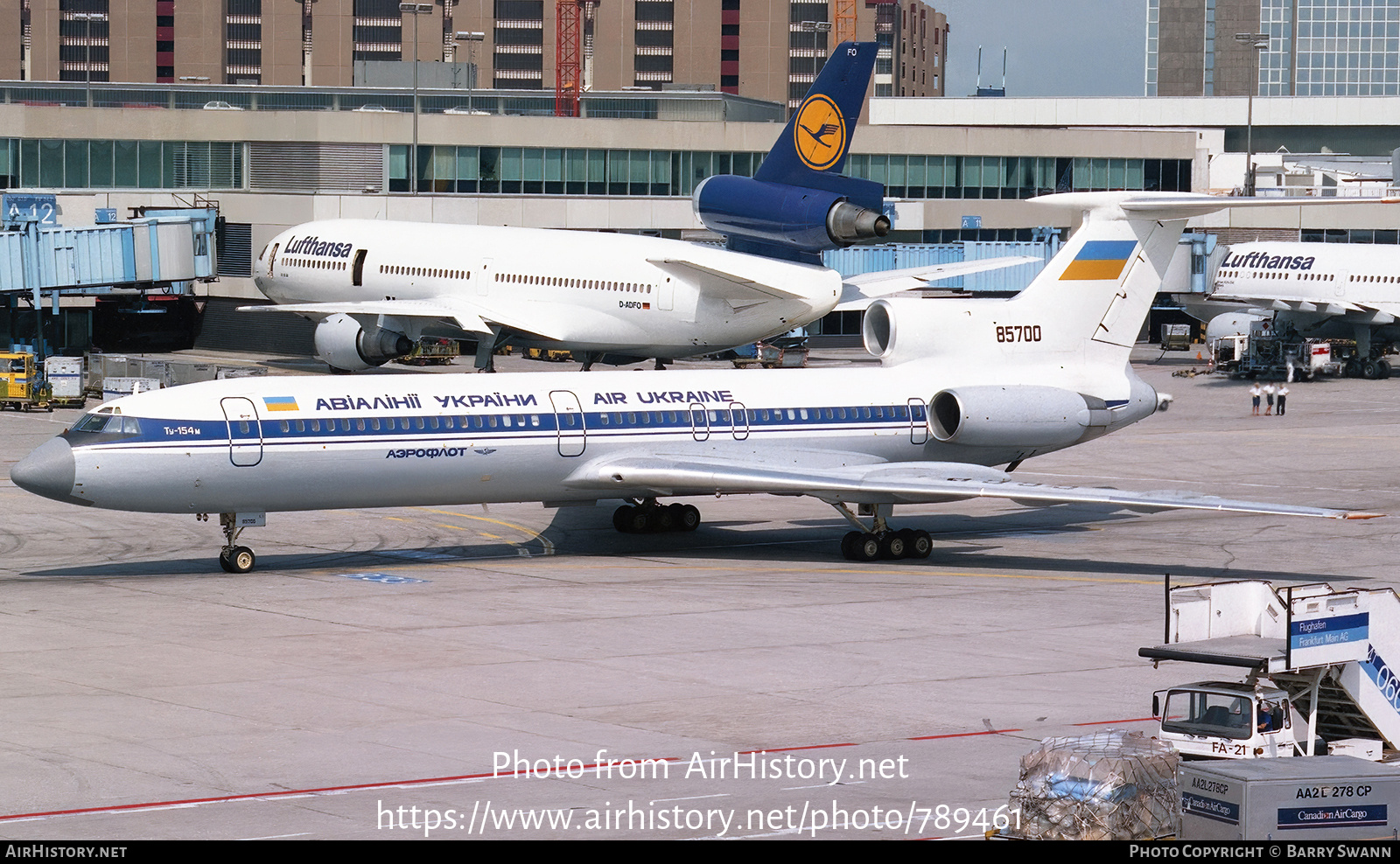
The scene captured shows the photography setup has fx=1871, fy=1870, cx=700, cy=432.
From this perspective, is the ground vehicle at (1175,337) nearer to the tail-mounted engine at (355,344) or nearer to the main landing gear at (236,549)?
the tail-mounted engine at (355,344)

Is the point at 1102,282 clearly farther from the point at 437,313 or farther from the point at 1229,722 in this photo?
the point at 437,313

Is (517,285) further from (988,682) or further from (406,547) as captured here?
(988,682)

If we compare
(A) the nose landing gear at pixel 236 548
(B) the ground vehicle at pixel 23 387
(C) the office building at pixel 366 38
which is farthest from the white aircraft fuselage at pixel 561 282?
(C) the office building at pixel 366 38

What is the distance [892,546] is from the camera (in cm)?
3553

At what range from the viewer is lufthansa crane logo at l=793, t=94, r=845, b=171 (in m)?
54.6

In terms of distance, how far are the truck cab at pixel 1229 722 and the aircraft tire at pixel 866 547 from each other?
666 inches

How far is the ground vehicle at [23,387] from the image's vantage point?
190 feet

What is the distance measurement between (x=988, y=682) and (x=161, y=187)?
65.0 meters

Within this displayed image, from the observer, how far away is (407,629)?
2758 centimetres

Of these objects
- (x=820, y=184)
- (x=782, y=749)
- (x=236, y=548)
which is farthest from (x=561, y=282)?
(x=782, y=749)

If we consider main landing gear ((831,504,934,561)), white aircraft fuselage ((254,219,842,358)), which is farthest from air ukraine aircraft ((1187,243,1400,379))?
main landing gear ((831,504,934,561))

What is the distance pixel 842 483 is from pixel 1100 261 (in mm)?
8579

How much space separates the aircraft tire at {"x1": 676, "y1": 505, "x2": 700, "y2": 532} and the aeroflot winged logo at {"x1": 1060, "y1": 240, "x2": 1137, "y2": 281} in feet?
29.5
